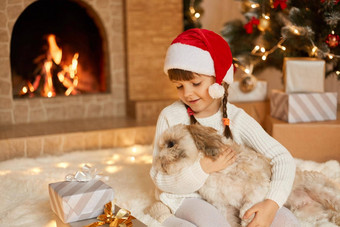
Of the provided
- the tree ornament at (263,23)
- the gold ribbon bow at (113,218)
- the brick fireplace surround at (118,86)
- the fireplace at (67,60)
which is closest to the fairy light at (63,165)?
the brick fireplace surround at (118,86)

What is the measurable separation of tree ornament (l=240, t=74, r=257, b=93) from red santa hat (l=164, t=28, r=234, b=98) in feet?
5.07

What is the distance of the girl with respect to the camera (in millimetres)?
1437

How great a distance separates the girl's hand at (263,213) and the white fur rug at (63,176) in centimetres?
30

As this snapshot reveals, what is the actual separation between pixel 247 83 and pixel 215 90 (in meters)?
1.62

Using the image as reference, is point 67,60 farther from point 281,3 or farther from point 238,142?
point 238,142

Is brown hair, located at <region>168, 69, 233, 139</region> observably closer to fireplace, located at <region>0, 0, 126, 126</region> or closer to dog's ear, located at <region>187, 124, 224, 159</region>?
dog's ear, located at <region>187, 124, 224, 159</region>

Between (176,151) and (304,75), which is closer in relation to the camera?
(176,151)

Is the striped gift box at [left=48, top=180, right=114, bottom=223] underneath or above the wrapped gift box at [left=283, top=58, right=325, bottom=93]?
underneath

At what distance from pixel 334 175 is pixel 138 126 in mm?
1457

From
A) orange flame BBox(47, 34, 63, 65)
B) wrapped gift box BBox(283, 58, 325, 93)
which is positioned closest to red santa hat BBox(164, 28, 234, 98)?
wrapped gift box BBox(283, 58, 325, 93)

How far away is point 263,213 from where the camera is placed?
139 cm

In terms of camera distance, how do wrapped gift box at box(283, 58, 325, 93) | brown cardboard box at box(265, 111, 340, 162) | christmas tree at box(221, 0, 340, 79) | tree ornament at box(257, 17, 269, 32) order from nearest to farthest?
brown cardboard box at box(265, 111, 340, 162)
wrapped gift box at box(283, 58, 325, 93)
christmas tree at box(221, 0, 340, 79)
tree ornament at box(257, 17, 269, 32)

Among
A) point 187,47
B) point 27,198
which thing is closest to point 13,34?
point 27,198

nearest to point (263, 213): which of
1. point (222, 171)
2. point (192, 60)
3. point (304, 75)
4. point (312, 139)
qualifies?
point (222, 171)
